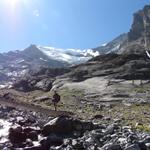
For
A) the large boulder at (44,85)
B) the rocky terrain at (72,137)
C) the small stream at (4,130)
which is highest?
the large boulder at (44,85)

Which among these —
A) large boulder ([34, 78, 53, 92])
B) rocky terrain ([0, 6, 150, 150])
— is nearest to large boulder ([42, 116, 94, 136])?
rocky terrain ([0, 6, 150, 150])

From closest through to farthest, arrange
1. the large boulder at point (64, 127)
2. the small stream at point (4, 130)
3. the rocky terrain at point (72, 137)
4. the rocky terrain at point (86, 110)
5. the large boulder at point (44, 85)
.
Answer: the rocky terrain at point (72, 137) → the rocky terrain at point (86, 110) → the small stream at point (4, 130) → the large boulder at point (64, 127) → the large boulder at point (44, 85)

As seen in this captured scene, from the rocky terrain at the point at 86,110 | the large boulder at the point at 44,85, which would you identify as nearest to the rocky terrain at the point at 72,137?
the rocky terrain at the point at 86,110

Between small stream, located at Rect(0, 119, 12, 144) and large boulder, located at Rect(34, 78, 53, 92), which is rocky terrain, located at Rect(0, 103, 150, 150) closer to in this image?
small stream, located at Rect(0, 119, 12, 144)

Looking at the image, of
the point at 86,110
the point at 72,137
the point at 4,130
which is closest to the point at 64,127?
the point at 72,137

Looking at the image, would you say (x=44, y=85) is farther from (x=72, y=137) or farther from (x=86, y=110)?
(x=72, y=137)

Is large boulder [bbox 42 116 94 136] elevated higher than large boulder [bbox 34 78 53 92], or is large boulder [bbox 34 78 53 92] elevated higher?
large boulder [bbox 34 78 53 92]

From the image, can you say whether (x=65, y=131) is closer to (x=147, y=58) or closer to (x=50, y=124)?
(x=50, y=124)

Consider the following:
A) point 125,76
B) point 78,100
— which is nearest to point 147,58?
point 125,76

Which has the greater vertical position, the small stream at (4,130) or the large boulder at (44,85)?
the large boulder at (44,85)

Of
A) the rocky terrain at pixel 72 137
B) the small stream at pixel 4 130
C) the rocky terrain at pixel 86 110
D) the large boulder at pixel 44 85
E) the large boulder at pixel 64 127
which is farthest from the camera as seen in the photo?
the large boulder at pixel 44 85

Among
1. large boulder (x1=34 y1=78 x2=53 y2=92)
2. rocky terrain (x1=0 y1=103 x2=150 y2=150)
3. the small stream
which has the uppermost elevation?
large boulder (x1=34 y1=78 x2=53 y2=92)

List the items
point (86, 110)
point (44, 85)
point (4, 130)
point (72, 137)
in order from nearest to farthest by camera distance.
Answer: point (72, 137), point (4, 130), point (86, 110), point (44, 85)

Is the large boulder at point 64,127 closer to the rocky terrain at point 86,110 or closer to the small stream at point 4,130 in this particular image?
the rocky terrain at point 86,110
